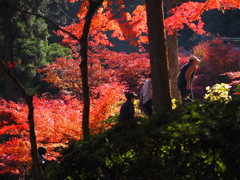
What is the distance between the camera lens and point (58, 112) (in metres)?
9.91

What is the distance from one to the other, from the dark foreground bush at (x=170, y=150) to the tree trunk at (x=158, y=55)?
9.15ft

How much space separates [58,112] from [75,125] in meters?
0.95

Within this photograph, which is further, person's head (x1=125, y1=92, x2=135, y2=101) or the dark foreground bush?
person's head (x1=125, y1=92, x2=135, y2=101)

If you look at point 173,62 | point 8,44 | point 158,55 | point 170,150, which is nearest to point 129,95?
point 158,55

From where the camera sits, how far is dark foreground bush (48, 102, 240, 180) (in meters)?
3.03

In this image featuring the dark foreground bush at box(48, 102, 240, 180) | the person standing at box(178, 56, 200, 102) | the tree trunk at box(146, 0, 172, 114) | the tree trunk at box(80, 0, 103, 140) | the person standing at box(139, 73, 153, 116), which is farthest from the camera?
the person standing at box(139, 73, 153, 116)

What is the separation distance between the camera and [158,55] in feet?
22.0

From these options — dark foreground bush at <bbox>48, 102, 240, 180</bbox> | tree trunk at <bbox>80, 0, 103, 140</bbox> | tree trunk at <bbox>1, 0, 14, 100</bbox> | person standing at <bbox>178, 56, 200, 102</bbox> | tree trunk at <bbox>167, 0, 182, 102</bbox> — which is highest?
tree trunk at <bbox>1, 0, 14, 100</bbox>

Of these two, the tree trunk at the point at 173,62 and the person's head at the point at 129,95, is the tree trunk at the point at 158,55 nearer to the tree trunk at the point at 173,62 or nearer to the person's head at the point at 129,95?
the person's head at the point at 129,95

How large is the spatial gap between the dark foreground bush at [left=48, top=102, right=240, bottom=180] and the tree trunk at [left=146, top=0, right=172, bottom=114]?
2.79 m

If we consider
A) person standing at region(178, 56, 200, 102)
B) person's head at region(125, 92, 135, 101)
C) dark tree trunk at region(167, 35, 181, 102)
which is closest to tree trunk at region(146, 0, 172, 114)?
person's head at region(125, 92, 135, 101)

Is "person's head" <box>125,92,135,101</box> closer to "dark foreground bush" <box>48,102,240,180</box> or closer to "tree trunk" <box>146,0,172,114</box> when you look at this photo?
"tree trunk" <box>146,0,172,114</box>

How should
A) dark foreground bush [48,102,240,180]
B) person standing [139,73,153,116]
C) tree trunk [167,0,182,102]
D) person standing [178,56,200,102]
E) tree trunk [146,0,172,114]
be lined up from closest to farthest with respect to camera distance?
dark foreground bush [48,102,240,180], tree trunk [146,0,172,114], person standing [178,56,200,102], person standing [139,73,153,116], tree trunk [167,0,182,102]

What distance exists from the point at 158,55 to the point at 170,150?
11.7ft
